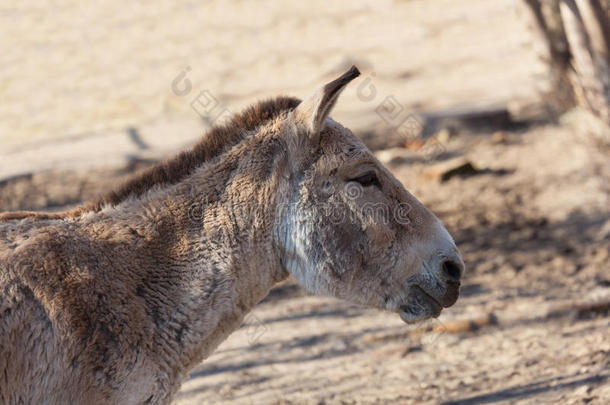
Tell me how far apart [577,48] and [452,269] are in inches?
159

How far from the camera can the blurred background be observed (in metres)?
5.12

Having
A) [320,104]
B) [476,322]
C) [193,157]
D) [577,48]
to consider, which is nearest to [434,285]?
[320,104]

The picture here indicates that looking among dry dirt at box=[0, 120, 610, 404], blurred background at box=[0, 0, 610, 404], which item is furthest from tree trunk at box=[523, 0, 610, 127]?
dry dirt at box=[0, 120, 610, 404]

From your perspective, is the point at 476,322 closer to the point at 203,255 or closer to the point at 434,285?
the point at 434,285

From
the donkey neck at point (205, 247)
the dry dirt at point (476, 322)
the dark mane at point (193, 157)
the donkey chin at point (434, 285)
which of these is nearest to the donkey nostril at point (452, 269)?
the donkey chin at point (434, 285)

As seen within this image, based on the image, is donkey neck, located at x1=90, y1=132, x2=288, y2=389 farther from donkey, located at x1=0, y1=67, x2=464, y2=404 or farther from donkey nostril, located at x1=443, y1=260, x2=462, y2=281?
donkey nostril, located at x1=443, y1=260, x2=462, y2=281

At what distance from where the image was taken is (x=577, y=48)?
644 cm

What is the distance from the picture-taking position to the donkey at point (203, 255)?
267 centimetres

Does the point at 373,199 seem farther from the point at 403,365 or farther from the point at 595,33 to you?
the point at 595,33

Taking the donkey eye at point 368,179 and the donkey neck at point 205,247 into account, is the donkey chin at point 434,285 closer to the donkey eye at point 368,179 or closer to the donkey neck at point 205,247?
the donkey eye at point 368,179

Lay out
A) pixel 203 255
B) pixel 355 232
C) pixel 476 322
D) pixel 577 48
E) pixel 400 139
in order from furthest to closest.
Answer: pixel 400 139 < pixel 577 48 < pixel 476 322 < pixel 355 232 < pixel 203 255

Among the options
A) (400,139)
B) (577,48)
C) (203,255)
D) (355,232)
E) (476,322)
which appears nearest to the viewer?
(203,255)

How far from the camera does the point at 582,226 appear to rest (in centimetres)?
713

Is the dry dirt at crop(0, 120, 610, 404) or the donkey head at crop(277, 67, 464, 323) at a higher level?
the donkey head at crop(277, 67, 464, 323)
